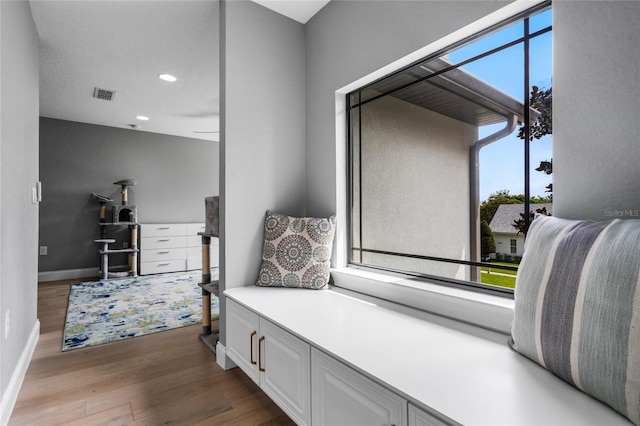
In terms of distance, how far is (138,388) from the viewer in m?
1.83

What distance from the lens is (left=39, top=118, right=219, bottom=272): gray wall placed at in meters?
4.78

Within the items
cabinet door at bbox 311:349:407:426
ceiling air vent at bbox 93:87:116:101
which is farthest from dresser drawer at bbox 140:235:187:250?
cabinet door at bbox 311:349:407:426

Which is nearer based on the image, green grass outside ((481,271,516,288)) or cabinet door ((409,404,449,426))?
cabinet door ((409,404,449,426))

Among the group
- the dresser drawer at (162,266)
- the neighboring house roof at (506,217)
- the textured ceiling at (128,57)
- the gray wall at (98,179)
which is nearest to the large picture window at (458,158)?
the neighboring house roof at (506,217)

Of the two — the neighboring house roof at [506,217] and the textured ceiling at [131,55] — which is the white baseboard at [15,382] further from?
the neighboring house roof at [506,217]

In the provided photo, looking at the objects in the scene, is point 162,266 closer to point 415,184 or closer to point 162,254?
point 162,254

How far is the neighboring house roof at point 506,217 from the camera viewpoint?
142cm

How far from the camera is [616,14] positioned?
3.35 feet

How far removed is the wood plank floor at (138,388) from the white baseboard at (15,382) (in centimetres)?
3

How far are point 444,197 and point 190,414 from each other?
171 centimetres

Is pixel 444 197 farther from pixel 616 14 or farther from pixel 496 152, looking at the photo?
pixel 616 14

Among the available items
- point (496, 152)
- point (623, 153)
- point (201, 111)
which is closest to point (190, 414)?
point (496, 152)

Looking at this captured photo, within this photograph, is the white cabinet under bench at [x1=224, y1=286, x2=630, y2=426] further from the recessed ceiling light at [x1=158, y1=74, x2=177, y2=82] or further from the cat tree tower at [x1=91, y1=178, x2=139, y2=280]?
the cat tree tower at [x1=91, y1=178, x2=139, y2=280]

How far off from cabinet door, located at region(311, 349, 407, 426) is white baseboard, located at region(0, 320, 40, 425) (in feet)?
4.95
